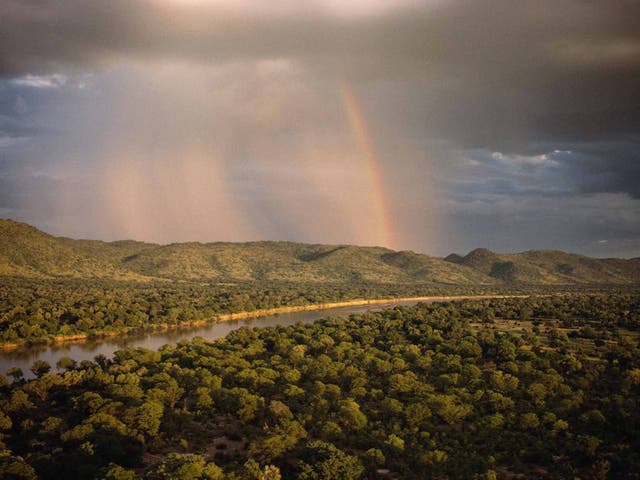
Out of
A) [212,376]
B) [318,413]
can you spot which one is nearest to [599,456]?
[318,413]

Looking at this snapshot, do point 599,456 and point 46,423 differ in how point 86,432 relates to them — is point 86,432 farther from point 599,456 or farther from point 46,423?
point 599,456

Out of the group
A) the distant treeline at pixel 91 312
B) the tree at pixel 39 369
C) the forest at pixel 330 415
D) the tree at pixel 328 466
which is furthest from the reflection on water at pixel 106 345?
the tree at pixel 328 466

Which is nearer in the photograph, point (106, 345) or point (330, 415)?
point (330, 415)

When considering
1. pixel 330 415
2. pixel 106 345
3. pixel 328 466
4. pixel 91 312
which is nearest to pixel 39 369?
pixel 106 345

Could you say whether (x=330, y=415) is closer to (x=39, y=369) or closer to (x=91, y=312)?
(x=39, y=369)

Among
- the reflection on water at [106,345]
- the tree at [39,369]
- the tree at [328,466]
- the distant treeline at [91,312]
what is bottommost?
the tree at [328,466]

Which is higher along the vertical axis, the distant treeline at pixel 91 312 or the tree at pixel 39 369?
the distant treeline at pixel 91 312

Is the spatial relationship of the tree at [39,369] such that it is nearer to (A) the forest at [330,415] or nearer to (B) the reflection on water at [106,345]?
(A) the forest at [330,415]

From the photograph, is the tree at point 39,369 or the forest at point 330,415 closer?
the forest at point 330,415
